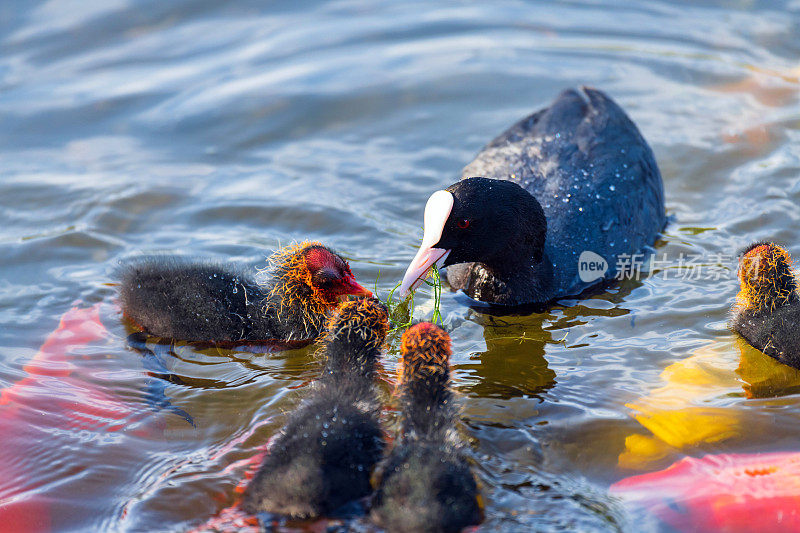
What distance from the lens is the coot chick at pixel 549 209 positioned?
482cm

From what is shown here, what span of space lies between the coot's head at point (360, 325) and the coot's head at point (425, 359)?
32 cm

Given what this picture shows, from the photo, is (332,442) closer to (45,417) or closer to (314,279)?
(314,279)

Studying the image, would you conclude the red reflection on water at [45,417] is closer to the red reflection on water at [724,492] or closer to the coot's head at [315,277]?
the coot's head at [315,277]

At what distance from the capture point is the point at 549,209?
5.46 m

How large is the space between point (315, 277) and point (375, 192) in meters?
2.20

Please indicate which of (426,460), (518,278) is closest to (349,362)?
(426,460)

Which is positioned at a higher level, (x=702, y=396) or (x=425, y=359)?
(x=425, y=359)

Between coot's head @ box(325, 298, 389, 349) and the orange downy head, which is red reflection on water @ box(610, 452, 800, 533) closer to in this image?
coot's head @ box(325, 298, 389, 349)

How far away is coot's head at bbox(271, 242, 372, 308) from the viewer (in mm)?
4586

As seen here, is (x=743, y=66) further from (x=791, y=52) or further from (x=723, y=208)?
(x=723, y=208)

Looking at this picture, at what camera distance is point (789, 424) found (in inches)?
158

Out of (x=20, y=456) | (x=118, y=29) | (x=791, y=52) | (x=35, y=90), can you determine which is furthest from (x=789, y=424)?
(x=118, y=29)

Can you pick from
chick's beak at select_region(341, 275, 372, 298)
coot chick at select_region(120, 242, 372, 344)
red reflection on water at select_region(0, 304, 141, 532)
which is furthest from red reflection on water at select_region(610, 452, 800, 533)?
red reflection on water at select_region(0, 304, 141, 532)

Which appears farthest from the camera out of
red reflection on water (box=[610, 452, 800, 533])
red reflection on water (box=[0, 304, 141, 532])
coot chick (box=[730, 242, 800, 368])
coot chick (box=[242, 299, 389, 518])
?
coot chick (box=[730, 242, 800, 368])
